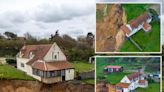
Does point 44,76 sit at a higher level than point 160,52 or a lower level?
lower

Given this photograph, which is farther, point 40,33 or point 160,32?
point 40,33

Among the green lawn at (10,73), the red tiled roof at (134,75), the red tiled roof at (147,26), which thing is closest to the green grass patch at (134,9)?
the red tiled roof at (147,26)

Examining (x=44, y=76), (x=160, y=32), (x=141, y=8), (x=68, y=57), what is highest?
(x=141, y=8)

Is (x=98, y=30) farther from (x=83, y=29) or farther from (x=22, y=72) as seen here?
(x=22, y=72)

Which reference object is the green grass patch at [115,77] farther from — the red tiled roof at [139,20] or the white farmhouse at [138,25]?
the red tiled roof at [139,20]

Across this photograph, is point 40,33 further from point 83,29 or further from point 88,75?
point 88,75

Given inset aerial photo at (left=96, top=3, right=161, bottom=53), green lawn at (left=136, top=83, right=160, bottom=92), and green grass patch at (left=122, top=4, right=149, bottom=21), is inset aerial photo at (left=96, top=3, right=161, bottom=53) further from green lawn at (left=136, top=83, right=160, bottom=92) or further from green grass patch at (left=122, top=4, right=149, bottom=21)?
green lawn at (left=136, top=83, right=160, bottom=92)

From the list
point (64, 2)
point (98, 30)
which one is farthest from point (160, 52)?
point (64, 2)
